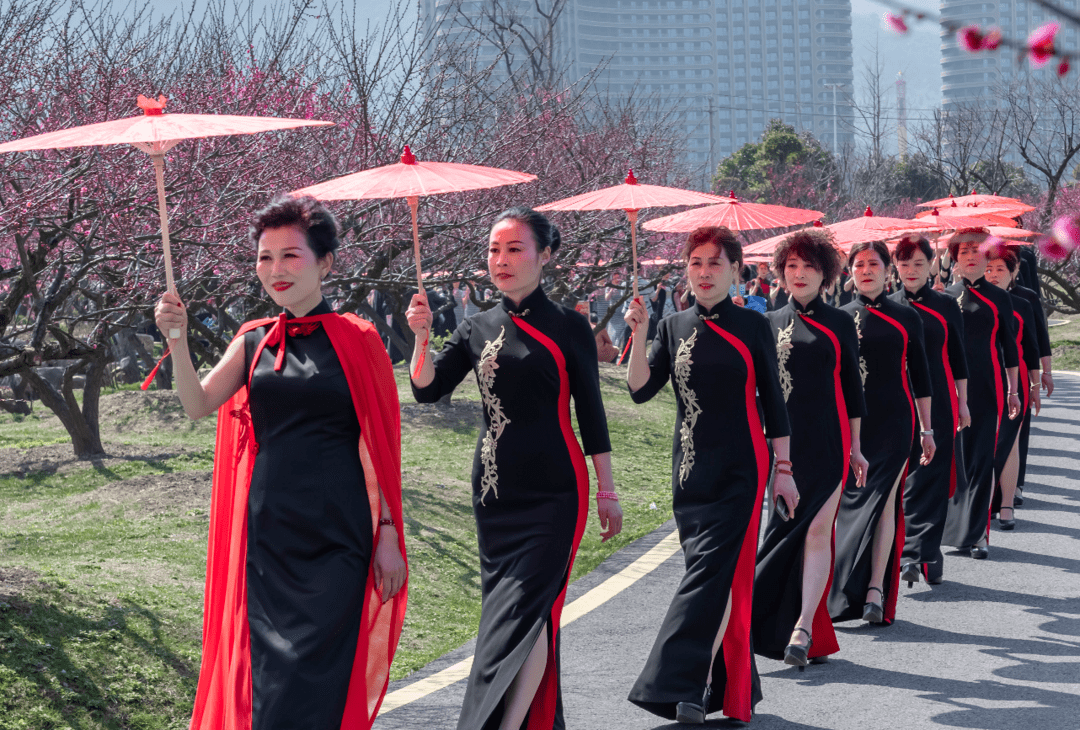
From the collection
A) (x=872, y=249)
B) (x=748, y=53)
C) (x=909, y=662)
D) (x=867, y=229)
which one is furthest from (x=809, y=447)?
(x=748, y=53)

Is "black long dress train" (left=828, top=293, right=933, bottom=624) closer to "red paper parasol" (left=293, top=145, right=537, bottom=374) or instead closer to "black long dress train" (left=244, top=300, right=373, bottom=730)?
"red paper parasol" (left=293, top=145, right=537, bottom=374)

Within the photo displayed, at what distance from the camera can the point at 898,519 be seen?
6.72 m

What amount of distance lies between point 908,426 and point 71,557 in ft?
14.9

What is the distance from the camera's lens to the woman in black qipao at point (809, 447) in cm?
573

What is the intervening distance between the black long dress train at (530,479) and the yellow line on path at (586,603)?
92 cm

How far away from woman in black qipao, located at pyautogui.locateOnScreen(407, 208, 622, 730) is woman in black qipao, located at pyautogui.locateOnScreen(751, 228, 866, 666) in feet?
4.83

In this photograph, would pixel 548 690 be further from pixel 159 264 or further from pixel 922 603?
pixel 159 264

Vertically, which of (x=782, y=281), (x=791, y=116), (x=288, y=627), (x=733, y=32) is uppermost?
(x=733, y=32)

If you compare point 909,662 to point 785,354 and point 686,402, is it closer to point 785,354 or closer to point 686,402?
point 785,354

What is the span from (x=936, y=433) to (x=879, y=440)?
1.24 meters

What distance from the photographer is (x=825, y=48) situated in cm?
18362

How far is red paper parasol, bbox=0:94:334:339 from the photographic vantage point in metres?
3.66

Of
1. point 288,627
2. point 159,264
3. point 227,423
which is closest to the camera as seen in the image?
point 288,627

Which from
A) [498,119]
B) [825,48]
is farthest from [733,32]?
[498,119]
